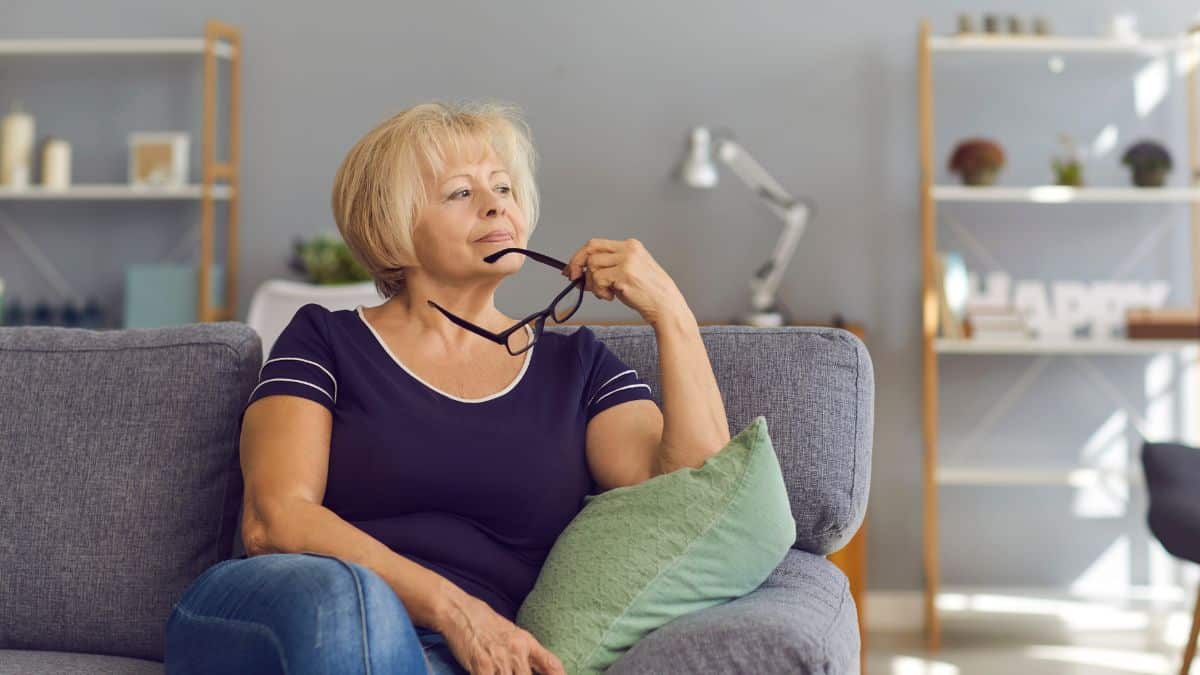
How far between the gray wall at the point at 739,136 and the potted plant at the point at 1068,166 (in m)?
0.06

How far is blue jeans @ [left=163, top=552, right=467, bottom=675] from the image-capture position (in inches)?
47.3

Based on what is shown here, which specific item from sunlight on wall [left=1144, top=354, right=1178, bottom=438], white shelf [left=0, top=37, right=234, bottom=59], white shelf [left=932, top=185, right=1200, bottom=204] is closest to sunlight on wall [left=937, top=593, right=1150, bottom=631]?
sunlight on wall [left=1144, top=354, right=1178, bottom=438]

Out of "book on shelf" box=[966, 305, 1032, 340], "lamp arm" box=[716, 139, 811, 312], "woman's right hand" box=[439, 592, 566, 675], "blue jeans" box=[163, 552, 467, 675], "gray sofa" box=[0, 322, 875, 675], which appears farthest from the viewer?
"lamp arm" box=[716, 139, 811, 312]

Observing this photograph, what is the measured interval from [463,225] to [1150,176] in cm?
262

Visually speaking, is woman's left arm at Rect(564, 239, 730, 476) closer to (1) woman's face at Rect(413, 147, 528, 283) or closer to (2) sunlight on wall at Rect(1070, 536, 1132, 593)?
(1) woman's face at Rect(413, 147, 528, 283)

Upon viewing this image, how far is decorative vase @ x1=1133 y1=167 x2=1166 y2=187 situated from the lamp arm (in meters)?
0.96

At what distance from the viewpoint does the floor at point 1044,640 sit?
3389 millimetres

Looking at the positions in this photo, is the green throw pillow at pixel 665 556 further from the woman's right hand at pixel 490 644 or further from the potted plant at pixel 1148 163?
the potted plant at pixel 1148 163

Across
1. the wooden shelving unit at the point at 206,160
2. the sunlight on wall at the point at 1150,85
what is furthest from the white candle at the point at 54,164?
the sunlight on wall at the point at 1150,85

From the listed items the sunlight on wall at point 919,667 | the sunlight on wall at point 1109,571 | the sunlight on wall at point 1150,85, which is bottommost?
the sunlight on wall at point 919,667

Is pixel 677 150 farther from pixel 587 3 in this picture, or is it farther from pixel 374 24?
pixel 374 24

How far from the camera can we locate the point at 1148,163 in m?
3.65

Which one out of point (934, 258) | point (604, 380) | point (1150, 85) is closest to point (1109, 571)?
point (934, 258)

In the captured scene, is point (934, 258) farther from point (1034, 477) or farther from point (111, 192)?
point (111, 192)
